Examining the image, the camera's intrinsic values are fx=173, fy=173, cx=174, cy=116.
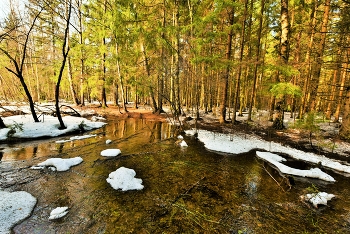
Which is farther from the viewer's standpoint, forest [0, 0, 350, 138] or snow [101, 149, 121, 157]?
forest [0, 0, 350, 138]

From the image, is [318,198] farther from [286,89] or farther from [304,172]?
[286,89]

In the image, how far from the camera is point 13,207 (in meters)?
4.02

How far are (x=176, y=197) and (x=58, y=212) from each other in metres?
2.79

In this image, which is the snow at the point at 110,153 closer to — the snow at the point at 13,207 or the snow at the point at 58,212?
the snow at the point at 13,207

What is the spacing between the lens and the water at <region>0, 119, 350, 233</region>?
3.69m

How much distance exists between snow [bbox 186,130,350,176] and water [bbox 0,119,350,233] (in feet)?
2.12

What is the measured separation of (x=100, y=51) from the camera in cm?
1756

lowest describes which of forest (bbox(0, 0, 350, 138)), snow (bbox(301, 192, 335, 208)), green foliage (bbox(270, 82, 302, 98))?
snow (bbox(301, 192, 335, 208))

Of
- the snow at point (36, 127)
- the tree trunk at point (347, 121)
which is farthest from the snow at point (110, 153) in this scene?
the tree trunk at point (347, 121)

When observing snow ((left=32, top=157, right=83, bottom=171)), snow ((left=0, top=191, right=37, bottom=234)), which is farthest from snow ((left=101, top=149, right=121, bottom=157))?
snow ((left=0, top=191, right=37, bottom=234))

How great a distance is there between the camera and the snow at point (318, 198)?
449 cm

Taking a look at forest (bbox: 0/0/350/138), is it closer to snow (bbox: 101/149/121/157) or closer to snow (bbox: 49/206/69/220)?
snow (bbox: 101/149/121/157)

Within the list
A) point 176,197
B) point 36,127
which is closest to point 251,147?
point 176,197

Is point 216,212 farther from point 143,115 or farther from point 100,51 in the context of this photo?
point 100,51
